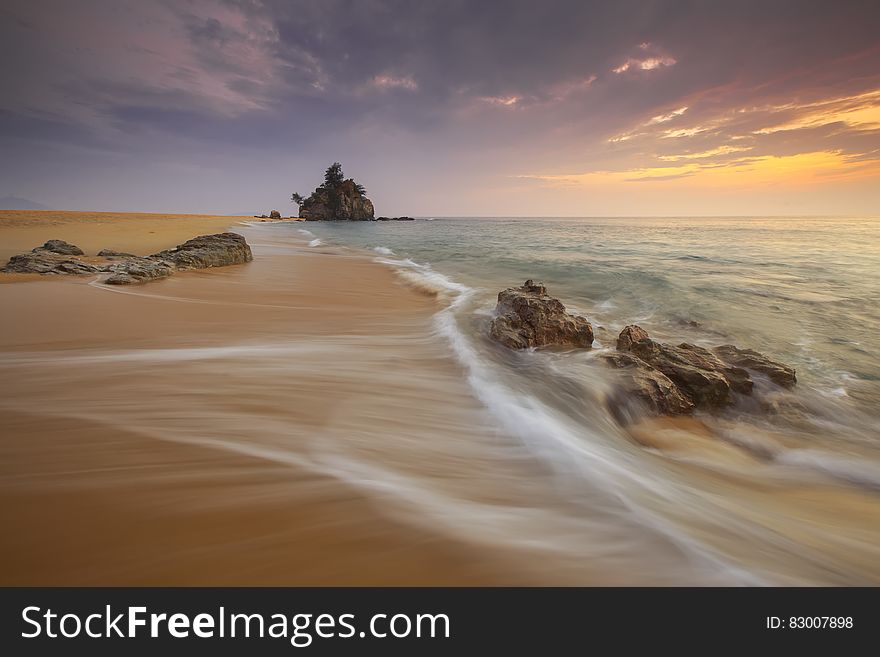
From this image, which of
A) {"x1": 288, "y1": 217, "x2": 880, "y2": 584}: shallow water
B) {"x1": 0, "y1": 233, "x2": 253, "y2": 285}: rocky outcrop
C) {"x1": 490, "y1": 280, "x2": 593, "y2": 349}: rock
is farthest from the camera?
{"x1": 0, "y1": 233, "x2": 253, "y2": 285}: rocky outcrop

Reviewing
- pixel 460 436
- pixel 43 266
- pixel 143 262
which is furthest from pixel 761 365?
pixel 43 266

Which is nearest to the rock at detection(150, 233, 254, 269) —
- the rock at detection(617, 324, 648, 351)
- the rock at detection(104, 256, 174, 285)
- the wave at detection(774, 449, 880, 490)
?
the rock at detection(104, 256, 174, 285)

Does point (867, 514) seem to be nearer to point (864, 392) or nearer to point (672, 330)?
point (864, 392)

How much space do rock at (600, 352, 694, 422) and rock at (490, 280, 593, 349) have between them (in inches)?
53.4

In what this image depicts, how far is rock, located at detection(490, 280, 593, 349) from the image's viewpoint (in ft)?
17.9

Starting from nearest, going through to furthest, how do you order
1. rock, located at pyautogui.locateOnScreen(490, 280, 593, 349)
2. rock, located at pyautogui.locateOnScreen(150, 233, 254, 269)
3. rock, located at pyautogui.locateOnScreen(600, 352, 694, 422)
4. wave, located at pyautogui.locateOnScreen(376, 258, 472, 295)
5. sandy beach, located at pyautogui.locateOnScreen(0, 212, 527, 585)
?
1. sandy beach, located at pyautogui.locateOnScreen(0, 212, 527, 585)
2. rock, located at pyautogui.locateOnScreen(600, 352, 694, 422)
3. rock, located at pyautogui.locateOnScreen(490, 280, 593, 349)
4. rock, located at pyautogui.locateOnScreen(150, 233, 254, 269)
5. wave, located at pyautogui.locateOnScreen(376, 258, 472, 295)

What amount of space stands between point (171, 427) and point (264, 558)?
4.24ft

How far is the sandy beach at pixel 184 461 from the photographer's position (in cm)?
122

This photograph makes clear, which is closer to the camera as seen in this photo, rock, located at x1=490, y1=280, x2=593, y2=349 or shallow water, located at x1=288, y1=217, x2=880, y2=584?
shallow water, located at x1=288, y1=217, x2=880, y2=584

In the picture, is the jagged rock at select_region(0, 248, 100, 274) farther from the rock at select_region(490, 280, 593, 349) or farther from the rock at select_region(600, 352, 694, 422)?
the rock at select_region(600, 352, 694, 422)

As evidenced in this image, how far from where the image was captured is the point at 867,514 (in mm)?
2654

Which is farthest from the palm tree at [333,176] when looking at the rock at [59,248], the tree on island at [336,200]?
the rock at [59,248]

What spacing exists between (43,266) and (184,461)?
9.06 meters
